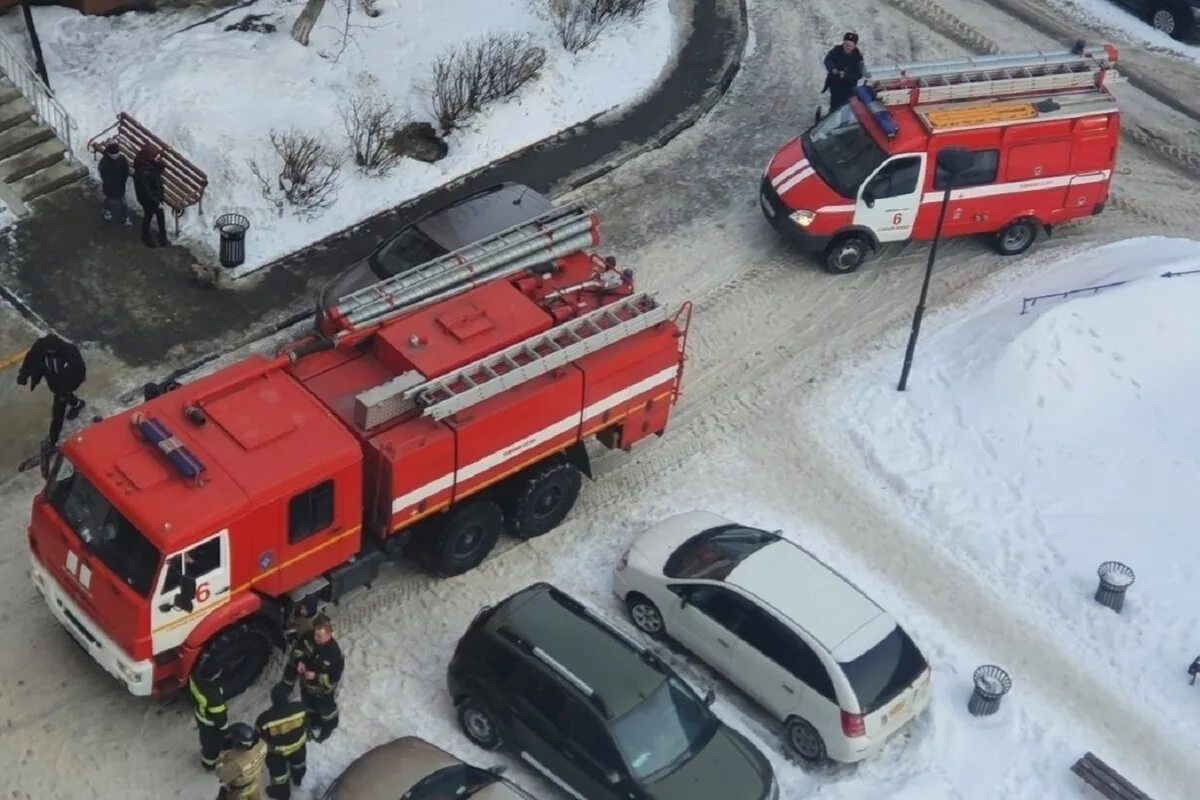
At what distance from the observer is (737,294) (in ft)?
68.5

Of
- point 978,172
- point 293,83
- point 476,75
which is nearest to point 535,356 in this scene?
point 978,172

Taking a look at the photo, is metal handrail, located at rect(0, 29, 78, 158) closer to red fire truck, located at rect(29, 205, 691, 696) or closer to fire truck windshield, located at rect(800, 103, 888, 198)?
red fire truck, located at rect(29, 205, 691, 696)

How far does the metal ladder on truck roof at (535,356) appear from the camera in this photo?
603 inches

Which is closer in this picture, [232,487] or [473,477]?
[232,487]

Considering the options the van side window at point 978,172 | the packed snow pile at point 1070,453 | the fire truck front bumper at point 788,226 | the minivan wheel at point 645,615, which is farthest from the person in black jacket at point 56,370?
the van side window at point 978,172

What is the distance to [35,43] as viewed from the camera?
21.5m

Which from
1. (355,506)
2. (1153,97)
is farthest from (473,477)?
(1153,97)

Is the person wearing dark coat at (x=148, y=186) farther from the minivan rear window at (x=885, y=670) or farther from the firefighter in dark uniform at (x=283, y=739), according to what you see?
the minivan rear window at (x=885, y=670)

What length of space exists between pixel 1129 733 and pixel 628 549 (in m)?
5.18

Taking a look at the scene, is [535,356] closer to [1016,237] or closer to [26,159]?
[1016,237]

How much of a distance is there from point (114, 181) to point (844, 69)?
10027 mm

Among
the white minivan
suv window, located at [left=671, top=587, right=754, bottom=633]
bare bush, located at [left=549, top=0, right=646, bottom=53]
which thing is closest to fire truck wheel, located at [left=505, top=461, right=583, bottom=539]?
the white minivan

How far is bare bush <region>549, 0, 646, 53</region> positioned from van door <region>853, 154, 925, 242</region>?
231 inches

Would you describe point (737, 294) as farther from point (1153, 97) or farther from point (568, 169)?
point (1153, 97)
